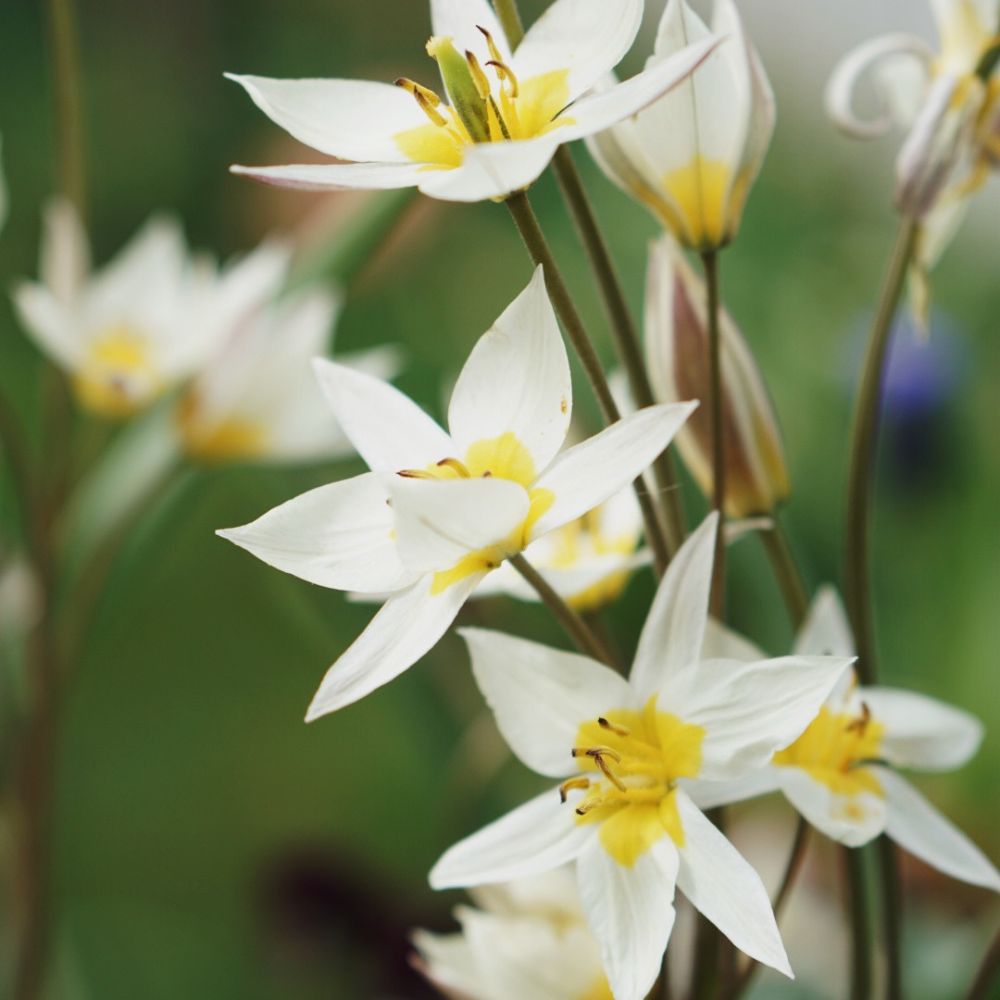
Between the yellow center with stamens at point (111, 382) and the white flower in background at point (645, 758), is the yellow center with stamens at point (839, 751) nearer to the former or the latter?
the white flower in background at point (645, 758)

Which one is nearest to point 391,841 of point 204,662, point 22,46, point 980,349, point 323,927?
point 323,927

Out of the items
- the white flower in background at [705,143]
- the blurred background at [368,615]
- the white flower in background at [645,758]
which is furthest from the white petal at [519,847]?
the blurred background at [368,615]

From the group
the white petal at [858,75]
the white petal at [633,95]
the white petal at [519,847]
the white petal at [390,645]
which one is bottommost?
the white petal at [519,847]

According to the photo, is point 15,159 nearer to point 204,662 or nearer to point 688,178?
point 204,662

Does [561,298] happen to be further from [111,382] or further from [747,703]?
[111,382]

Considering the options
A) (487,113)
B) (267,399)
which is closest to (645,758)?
(487,113)

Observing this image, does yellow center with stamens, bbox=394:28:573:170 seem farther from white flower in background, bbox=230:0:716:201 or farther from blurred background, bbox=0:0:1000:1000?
blurred background, bbox=0:0:1000:1000
